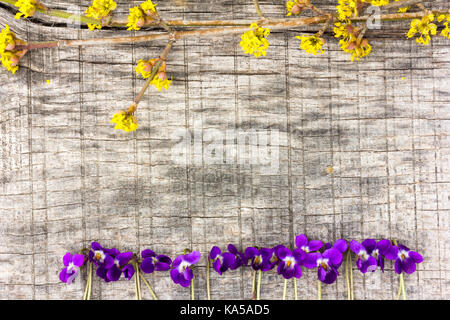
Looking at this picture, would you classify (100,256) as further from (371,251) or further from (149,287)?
(371,251)

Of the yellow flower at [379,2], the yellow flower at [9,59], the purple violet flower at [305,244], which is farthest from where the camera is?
the purple violet flower at [305,244]

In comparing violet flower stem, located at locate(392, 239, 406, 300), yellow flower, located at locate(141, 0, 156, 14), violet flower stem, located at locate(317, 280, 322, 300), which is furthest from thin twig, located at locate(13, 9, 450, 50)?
Result: violet flower stem, located at locate(317, 280, 322, 300)

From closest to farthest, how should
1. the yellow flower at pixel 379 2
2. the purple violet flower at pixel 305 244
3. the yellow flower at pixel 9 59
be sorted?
the yellow flower at pixel 379 2
the yellow flower at pixel 9 59
the purple violet flower at pixel 305 244

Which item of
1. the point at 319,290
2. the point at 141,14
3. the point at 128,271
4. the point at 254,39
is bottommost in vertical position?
the point at 319,290

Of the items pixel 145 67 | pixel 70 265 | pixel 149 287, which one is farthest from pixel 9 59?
pixel 149 287

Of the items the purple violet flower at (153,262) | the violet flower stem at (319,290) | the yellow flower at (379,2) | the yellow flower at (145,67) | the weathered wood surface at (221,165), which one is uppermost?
the yellow flower at (379,2)

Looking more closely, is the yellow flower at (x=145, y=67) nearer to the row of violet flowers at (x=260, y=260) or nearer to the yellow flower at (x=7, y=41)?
the yellow flower at (x=7, y=41)

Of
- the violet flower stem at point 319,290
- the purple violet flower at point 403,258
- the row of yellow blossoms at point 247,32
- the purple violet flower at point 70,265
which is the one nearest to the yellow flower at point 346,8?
the row of yellow blossoms at point 247,32

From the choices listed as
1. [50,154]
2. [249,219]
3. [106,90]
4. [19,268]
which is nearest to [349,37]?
[249,219]

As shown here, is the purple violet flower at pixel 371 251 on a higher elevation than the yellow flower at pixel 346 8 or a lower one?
lower
